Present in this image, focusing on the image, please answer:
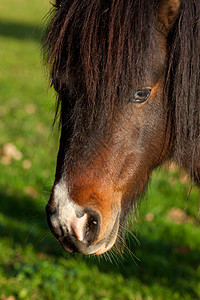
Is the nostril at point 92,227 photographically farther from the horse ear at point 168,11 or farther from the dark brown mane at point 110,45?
the horse ear at point 168,11

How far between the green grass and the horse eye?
78 cm

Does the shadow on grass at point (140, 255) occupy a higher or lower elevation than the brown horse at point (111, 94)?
lower

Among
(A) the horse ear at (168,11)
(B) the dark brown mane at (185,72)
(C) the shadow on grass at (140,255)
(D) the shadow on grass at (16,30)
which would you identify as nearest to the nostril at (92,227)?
(B) the dark brown mane at (185,72)

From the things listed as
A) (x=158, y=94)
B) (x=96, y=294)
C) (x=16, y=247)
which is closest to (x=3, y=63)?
(x=16, y=247)

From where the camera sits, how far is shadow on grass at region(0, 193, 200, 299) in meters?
3.49

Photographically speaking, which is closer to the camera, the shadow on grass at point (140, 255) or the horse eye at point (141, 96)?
the horse eye at point (141, 96)

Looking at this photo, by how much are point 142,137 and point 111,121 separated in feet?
0.66

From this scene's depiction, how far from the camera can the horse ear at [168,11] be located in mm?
1909

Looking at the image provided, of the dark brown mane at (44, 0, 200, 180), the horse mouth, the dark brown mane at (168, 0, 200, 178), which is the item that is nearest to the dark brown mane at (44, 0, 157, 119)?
the dark brown mane at (44, 0, 200, 180)

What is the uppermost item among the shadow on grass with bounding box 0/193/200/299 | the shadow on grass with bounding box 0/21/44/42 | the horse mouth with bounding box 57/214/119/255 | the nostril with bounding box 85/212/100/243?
the nostril with bounding box 85/212/100/243

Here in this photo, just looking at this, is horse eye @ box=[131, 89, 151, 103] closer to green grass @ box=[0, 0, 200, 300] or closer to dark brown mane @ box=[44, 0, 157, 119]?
dark brown mane @ box=[44, 0, 157, 119]

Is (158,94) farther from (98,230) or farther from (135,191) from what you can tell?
(98,230)

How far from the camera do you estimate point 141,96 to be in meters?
1.94

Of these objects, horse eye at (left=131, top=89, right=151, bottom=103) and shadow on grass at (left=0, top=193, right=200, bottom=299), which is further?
shadow on grass at (left=0, top=193, right=200, bottom=299)
